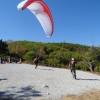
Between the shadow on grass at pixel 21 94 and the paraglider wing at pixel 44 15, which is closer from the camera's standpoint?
the shadow on grass at pixel 21 94

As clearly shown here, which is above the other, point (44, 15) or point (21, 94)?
point (44, 15)

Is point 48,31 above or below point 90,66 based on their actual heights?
above

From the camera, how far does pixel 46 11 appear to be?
12008 millimetres

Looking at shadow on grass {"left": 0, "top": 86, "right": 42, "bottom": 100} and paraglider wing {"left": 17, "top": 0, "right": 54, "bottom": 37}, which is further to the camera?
paraglider wing {"left": 17, "top": 0, "right": 54, "bottom": 37}

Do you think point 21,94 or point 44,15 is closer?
point 21,94

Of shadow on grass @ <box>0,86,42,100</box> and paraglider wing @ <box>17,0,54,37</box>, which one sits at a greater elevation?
paraglider wing @ <box>17,0,54,37</box>

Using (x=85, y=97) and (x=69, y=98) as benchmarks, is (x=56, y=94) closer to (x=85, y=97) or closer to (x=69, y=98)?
(x=69, y=98)

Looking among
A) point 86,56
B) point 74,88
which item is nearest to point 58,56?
point 86,56

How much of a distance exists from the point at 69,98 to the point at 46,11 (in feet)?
18.2

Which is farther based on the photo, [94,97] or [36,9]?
[36,9]

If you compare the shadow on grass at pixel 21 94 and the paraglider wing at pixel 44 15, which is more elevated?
the paraglider wing at pixel 44 15

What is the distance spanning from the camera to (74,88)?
11797mm

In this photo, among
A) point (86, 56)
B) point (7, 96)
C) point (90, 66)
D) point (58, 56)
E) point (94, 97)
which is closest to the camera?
point (7, 96)

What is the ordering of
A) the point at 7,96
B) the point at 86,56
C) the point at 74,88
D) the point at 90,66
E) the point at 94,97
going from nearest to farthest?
the point at 7,96 → the point at 94,97 → the point at 74,88 → the point at 90,66 → the point at 86,56
